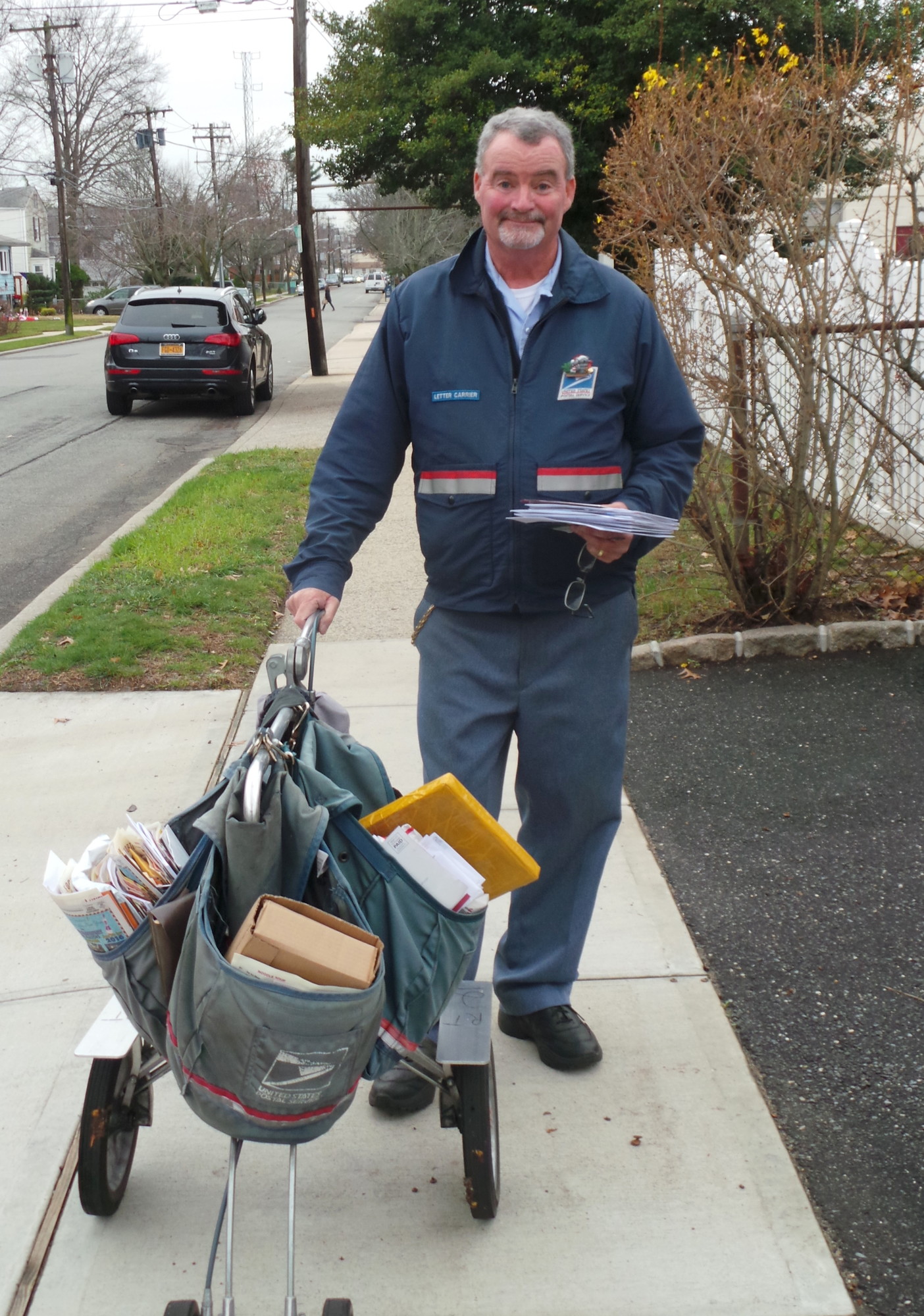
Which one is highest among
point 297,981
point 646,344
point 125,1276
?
point 646,344

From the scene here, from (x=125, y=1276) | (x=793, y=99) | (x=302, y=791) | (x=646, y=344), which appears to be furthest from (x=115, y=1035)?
(x=793, y=99)

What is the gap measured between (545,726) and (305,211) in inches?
786

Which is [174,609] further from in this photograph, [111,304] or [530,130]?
[111,304]

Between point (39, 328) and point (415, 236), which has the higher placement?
point (415, 236)

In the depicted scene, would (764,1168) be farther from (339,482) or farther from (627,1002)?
(339,482)

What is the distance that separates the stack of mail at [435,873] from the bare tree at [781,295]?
3.95 m

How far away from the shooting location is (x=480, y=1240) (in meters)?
2.46

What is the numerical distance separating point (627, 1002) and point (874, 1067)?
0.62 meters

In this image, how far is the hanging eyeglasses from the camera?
8.77 ft

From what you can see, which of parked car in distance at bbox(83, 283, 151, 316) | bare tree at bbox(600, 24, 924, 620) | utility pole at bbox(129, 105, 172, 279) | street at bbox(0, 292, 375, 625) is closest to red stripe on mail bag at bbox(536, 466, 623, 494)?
bare tree at bbox(600, 24, 924, 620)

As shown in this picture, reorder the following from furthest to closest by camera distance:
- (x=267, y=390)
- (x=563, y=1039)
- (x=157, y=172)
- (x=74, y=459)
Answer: (x=157, y=172)
(x=267, y=390)
(x=74, y=459)
(x=563, y=1039)

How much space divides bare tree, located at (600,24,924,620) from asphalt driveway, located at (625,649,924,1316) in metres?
0.73

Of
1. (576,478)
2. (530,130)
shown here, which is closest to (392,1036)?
(576,478)

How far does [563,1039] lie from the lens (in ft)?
9.80
